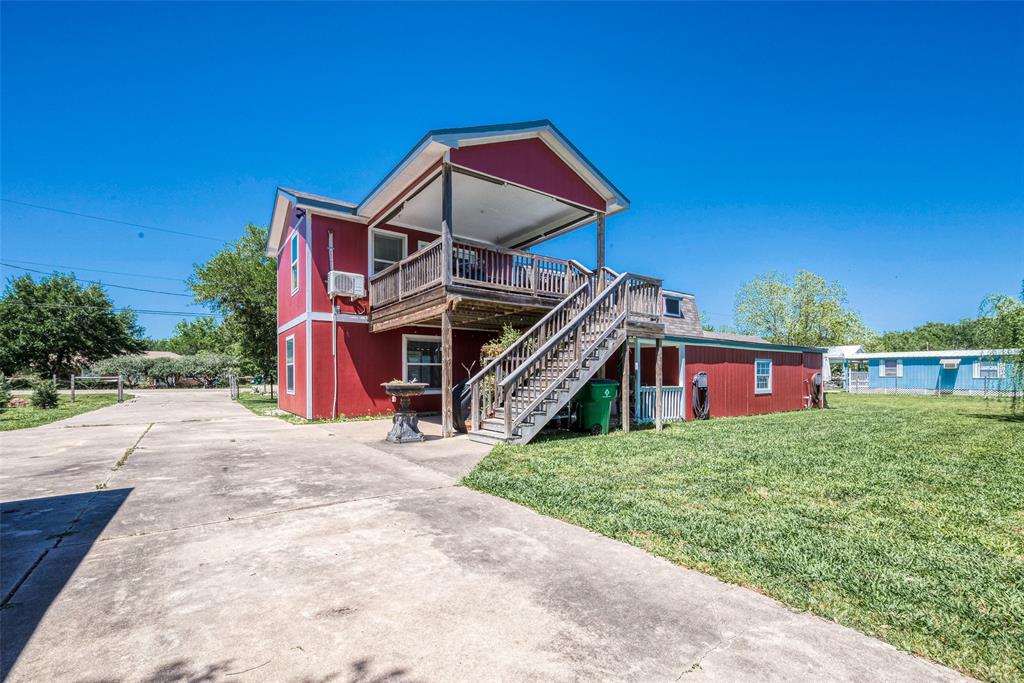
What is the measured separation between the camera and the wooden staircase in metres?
7.86

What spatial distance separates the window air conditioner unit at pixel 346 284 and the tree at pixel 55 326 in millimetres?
36287

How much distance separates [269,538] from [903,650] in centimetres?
397

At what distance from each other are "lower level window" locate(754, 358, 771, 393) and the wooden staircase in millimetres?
8142

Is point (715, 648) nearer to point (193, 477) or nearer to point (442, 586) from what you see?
point (442, 586)

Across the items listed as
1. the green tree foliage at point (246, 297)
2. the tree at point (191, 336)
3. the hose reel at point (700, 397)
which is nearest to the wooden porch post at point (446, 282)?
the hose reel at point (700, 397)

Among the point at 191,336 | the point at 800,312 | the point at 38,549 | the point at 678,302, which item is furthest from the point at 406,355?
the point at 191,336

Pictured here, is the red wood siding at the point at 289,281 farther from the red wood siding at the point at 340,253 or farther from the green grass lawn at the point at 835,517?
the green grass lawn at the point at 835,517

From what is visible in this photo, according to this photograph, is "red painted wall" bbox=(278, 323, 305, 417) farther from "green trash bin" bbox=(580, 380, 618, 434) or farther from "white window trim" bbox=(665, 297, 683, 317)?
"white window trim" bbox=(665, 297, 683, 317)

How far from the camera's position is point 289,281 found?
14461mm

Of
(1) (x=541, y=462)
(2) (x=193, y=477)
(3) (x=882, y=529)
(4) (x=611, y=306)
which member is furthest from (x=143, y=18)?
(3) (x=882, y=529)

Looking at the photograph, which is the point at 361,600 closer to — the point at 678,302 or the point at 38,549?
the point at 38,549

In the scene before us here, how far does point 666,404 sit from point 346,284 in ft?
31.1

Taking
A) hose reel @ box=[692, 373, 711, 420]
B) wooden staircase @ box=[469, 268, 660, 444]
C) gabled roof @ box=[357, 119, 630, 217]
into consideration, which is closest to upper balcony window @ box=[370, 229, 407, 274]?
gabled roof @ box=[357, 119, 630, 217]

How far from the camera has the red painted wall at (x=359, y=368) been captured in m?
11.9
